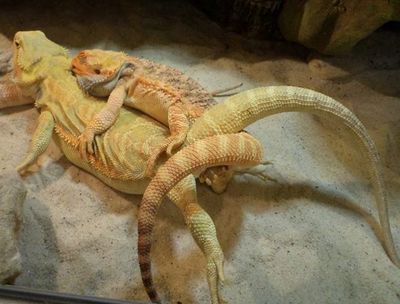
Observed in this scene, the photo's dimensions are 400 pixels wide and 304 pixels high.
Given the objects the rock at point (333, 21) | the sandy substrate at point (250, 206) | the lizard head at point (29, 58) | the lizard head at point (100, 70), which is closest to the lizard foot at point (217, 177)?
the sandy substrate at point (250, 206)

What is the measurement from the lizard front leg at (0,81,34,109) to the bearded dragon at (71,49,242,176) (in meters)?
0.43

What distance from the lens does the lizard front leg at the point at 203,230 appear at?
208cm

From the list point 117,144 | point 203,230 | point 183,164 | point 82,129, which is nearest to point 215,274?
point 203,230

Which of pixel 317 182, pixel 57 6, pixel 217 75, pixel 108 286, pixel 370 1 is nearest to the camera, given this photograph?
pixel 108 286

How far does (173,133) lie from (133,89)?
1.56 ft

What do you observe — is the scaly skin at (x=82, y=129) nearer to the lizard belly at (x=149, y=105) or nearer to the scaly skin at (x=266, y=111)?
the lizard belly at (x=149, y=105)

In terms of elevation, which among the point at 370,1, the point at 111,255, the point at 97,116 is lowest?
the point at 111,255

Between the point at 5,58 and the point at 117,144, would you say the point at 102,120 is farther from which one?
the point at 5,58

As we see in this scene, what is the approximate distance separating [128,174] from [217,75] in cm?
139

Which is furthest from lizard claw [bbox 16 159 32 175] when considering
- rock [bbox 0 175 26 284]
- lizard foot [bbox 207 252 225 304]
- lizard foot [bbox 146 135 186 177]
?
lizard foot [bbox 207 252 225 304]

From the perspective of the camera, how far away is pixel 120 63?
8.73 ft

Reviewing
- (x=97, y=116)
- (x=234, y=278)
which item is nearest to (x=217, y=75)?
(x=97, y=116)

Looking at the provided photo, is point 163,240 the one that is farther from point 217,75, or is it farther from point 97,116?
point 217,75

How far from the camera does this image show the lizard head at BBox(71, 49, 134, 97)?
264 cm
